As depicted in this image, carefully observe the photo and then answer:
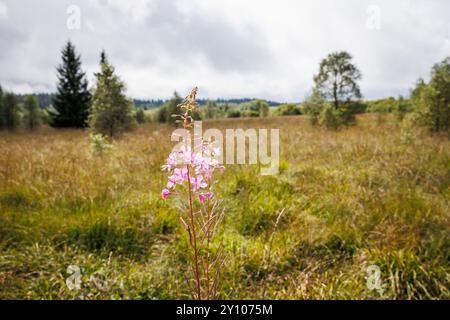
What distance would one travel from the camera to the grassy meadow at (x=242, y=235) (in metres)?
2.40

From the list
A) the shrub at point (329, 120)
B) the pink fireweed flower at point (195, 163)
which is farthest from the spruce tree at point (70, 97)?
the pink fireweed flower at point (195, 163)

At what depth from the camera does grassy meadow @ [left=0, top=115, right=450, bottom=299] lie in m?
2.40

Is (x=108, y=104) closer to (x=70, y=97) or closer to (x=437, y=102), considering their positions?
(x=437, y=102)

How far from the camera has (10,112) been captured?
25.6 m

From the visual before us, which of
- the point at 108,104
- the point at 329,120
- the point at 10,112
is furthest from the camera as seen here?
the point at 10,112

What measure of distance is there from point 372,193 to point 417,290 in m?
1.51

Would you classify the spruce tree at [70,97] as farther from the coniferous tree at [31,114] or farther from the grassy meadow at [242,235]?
the grassy meadow at [242,235]

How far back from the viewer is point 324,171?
5.03 metres

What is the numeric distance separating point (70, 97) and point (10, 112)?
5359 millimetres

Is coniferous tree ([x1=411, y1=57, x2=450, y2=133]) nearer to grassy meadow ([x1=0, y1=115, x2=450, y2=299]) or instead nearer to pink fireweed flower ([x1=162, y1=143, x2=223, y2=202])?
grassy meadow ([x1=0, y1=115, x2=450, y2=299])

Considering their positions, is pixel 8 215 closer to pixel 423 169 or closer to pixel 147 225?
pixel 147 225

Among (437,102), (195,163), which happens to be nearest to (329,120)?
(437,102)

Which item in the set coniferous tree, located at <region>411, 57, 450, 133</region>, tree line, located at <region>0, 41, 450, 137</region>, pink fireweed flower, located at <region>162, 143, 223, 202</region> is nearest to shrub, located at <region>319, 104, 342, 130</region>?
tree line, located at <region>0, 41, 450, 137</region>

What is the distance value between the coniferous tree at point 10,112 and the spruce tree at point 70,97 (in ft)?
10.0
